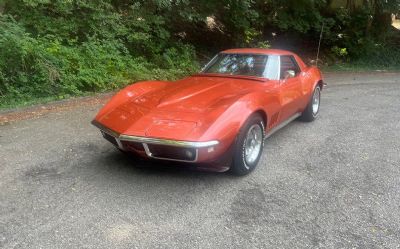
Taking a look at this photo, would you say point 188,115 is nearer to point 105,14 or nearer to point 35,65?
point 35,65

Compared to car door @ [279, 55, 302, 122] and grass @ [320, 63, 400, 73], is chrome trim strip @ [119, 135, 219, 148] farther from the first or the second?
grass @ [320, 63, 400, 73]

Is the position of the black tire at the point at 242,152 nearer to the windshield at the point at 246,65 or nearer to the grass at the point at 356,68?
the windshield at the point at 246,65

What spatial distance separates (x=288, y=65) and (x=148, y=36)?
18.4 feet

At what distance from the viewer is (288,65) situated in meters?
6.09

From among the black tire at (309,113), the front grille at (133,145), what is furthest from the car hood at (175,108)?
the black tire at (309,113)

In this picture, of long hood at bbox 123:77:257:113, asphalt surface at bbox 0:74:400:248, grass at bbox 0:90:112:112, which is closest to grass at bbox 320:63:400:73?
asphalt surface at bbox 0:74:400:248

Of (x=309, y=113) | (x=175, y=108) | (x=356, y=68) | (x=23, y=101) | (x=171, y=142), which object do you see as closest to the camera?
(x=171, y=142)

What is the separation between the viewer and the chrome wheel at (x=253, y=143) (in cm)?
443

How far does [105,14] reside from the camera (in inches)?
400

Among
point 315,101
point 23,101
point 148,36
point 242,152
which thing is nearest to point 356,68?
point 148,36

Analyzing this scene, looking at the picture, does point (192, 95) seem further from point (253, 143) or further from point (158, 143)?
point (158, 143)

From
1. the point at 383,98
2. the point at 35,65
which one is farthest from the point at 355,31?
the point at 35,65

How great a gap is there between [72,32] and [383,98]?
760 centimetres

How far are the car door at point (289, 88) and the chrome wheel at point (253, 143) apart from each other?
2.73 feet
